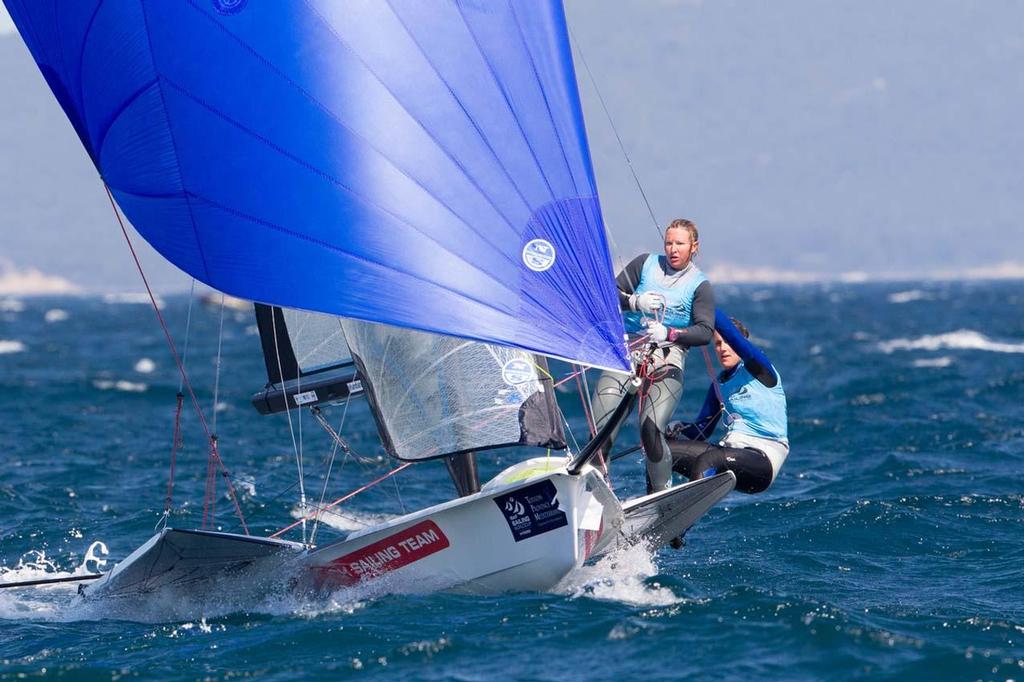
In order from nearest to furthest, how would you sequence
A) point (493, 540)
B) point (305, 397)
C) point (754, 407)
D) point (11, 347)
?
1. point (493, 540)
2. point (754, 407)
3. point (305, 397)
4. point (11, 347)

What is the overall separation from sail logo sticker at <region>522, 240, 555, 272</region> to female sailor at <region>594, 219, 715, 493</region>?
2.90 feet

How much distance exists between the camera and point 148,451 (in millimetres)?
17516

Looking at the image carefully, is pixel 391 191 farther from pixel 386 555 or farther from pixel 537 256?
pixel 386 555

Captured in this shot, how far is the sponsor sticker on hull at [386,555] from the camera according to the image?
8.51 metres

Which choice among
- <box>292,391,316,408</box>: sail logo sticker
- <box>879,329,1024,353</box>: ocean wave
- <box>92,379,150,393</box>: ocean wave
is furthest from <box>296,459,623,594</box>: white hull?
<box>879,329,1024,353</box>: ocean wave

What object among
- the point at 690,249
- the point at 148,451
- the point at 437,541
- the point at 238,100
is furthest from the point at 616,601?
the point at 148,451

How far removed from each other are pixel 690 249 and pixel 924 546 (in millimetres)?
3195

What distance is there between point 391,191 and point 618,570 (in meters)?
2.82

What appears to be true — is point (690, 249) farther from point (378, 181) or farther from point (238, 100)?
point (238, 100)

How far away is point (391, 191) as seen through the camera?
8023 mm

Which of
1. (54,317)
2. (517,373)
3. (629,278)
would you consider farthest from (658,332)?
(54,317)

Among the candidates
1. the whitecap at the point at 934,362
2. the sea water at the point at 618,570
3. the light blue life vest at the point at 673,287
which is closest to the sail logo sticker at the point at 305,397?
the sea water at the point at 618,570

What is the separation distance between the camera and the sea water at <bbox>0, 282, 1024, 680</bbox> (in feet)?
24.8

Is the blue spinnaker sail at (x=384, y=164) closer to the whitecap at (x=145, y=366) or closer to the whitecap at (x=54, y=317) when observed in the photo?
the whitecap at (x=145, y=366)
